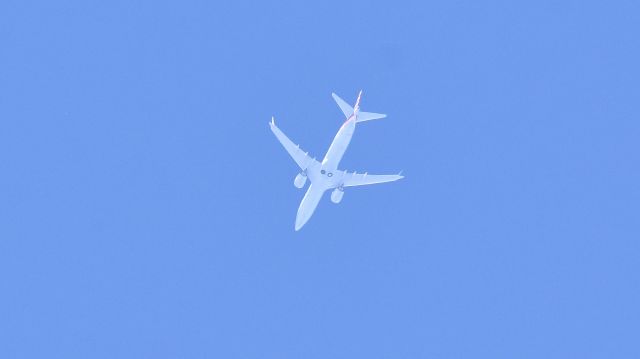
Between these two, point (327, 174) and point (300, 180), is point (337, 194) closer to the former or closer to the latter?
point (327, 174)

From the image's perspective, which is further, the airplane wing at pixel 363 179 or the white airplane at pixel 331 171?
the airplane wing at pixel 363 179

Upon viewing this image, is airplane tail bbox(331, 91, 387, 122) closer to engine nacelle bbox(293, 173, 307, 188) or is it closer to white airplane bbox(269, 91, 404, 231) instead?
white airplane bbox(269, 91, 404, 231)

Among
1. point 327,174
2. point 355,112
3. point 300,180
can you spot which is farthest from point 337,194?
point 355,112

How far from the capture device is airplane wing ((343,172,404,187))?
176m

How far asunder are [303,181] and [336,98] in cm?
1028

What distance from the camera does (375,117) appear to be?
570 ft

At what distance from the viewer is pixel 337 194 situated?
6978 inches

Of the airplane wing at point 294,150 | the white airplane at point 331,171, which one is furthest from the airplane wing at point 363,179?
the airplane wing at point 294,150

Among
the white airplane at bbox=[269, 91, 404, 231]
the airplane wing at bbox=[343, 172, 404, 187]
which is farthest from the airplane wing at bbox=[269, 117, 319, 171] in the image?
the airplane wing at bbox=[343, 172, 404, 187]

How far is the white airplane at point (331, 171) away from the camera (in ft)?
567

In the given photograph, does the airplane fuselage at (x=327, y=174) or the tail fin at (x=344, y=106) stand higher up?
the tail fin at (x=344, y=106)

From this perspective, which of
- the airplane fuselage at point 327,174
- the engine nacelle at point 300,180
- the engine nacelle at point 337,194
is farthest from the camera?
the engine nacelle at point 337,194

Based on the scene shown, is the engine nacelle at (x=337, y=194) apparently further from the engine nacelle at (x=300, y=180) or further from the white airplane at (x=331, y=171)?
the engine nacelle at (x=300, y=180)

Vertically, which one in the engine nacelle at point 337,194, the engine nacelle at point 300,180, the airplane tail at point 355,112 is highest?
the airplane tail at point 355,112
